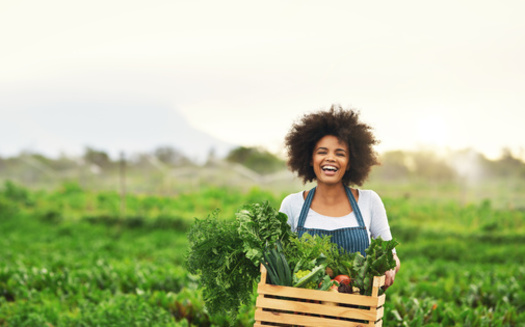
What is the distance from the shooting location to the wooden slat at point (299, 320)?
317 centimetres

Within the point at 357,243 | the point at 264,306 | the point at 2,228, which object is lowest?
the point at 2,228

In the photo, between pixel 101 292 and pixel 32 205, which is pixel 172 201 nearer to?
pixel 32 205

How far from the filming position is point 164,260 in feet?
42.9

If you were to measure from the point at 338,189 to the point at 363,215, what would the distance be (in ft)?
0.81

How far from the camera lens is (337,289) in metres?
3.25

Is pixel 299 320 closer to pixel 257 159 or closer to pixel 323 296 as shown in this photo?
pixel 323 296

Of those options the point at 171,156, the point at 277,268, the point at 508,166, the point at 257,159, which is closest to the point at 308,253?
the point at 277,268

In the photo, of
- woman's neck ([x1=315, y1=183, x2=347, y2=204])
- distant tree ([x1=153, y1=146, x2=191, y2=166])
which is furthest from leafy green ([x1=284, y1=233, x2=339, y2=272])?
distant tree ([x1=153, y1=146, x2=191, y2=166])

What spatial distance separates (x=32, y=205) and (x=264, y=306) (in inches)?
832

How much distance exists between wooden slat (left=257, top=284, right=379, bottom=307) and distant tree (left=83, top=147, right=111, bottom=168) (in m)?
25.5

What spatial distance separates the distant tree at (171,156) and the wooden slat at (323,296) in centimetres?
2466

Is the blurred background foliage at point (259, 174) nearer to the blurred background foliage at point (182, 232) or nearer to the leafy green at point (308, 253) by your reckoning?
the blurred background foliage at point (182, 232)

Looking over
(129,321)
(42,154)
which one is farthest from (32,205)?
(129,321)

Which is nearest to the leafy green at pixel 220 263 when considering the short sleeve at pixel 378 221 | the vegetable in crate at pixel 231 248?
the vegetable in crate at pixel 231 248
